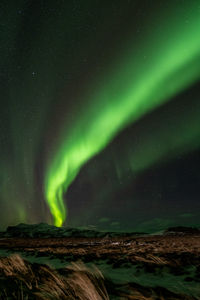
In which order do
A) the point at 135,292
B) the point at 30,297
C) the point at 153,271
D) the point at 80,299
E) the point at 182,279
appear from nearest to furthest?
the point at 80,299, the point at 30,297, the point at 135,292, the point at 182,279, the point at 153,271

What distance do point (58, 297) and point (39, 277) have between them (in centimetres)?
232

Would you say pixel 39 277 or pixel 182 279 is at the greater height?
pixel 39 277

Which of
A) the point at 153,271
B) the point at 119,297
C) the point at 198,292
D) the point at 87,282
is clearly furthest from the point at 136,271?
the point at 87,282

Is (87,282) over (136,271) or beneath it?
over

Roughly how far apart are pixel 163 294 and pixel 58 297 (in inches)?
86.4

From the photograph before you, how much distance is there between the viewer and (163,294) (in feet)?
14.1

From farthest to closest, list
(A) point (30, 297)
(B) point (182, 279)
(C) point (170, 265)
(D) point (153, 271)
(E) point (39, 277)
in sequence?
(C) point (170, 265)
(D) point (153, 271)
(B) point (182, 279)
(E) point (39, 277)
(A) point (30, 297)

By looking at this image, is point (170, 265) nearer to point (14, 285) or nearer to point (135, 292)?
point (135, 292)

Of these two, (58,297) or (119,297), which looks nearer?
(58,297)

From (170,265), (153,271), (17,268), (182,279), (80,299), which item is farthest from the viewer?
(170,265)

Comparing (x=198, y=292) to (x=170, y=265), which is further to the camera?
(x=170, y=265)

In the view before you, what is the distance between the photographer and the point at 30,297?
375cm

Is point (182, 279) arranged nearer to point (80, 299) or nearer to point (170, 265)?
point (170, 265)

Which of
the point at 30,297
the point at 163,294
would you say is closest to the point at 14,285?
the point at 30,297
